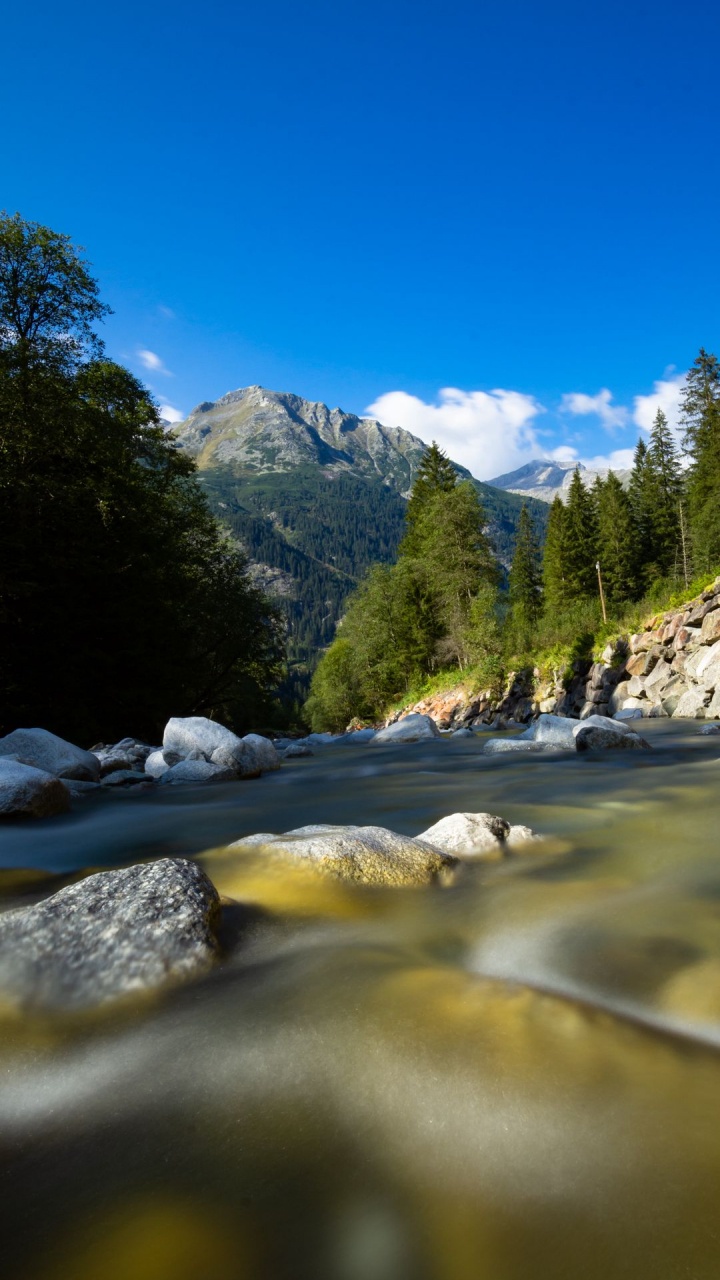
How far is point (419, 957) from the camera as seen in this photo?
9.46 feet

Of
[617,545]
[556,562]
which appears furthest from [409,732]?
[556,562]

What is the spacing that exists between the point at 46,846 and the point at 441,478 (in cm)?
5049

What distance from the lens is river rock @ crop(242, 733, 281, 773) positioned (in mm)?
12008

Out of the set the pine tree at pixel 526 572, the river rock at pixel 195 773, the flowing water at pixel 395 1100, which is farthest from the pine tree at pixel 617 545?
the flowing water at pixel 395 1100

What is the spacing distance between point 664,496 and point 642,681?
42195 mm

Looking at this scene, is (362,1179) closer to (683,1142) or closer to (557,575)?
(683,1142)

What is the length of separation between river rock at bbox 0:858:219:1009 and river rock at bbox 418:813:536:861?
2.03 meters

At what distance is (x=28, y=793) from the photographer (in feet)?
22.8

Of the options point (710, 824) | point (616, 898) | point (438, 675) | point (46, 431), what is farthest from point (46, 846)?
point (438, 675)

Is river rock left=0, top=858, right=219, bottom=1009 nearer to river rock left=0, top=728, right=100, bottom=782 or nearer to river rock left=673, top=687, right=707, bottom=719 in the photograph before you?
river rock left=0, top=728, right=100, bottom=782

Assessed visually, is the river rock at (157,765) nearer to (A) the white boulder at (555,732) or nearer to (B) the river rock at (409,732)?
(A) the white boulder at (555,732)

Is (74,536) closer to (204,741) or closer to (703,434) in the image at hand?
(204,741)

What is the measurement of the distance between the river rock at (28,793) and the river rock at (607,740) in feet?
29.3

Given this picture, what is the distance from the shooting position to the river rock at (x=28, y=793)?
269 inches
